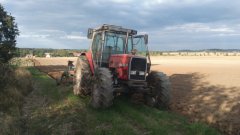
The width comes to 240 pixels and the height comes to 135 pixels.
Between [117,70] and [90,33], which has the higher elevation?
[90,33]

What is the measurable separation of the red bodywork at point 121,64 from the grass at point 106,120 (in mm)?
1054

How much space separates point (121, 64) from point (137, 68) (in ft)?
1.84

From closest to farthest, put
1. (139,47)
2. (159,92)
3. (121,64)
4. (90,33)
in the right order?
(121,64) < (159,92) < (139,47) < (90,33)

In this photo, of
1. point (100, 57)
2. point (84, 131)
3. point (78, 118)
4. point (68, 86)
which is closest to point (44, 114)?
point (78, 118)

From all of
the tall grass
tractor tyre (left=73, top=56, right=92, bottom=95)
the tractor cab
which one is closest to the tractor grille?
the tractor cab

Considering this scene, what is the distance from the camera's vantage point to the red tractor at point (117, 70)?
12.1m

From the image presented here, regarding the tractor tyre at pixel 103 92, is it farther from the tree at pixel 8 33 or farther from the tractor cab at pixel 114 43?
the tree at pixel 8 33

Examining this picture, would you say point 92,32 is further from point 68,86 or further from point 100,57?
point 68,86

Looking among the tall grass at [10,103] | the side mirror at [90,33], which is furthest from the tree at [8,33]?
the side mirror at [90,33]

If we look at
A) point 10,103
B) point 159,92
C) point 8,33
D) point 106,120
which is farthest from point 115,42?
point 8,33

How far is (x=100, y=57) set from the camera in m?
13.7

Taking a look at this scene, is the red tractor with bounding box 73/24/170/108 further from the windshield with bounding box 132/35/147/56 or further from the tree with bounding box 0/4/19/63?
the tree with bounding box 0/4/19/63

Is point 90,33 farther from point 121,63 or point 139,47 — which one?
point 121,63

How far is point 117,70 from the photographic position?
13070 millimetres
